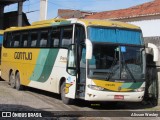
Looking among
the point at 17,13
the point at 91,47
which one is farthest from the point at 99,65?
the point at 17,13

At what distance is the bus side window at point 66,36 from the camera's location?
16.2 metres

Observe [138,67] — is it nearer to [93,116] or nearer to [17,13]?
[93,116]

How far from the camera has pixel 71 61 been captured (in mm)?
15789

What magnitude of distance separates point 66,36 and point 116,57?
7.72ft

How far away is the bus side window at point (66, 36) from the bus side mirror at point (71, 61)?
376 millimetres

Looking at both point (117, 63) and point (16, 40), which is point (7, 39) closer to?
point (16, 40)

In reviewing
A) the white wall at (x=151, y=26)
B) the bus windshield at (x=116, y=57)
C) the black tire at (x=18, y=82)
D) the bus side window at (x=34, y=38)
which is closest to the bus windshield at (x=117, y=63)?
the bus windshield at (x=116, y=57)

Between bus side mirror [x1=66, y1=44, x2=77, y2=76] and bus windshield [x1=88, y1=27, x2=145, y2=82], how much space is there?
863mm

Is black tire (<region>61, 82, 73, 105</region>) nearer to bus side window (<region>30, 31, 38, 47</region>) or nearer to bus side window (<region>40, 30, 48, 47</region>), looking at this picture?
bus side window (<region>40, 30, 48, 47</region>)

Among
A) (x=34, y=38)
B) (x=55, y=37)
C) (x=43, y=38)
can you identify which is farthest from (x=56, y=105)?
(x=34, y=38)

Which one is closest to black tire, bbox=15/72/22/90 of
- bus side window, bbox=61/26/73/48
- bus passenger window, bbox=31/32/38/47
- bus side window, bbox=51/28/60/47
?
bus passenger window, bbox=31/32/38/47

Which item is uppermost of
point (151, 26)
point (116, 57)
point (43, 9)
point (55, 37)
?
point (43, 9)

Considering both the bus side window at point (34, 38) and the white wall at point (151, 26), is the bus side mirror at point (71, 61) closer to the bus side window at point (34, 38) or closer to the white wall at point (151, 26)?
the bus side window at point (34, 38)

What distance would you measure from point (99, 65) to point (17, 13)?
32.4 meters
